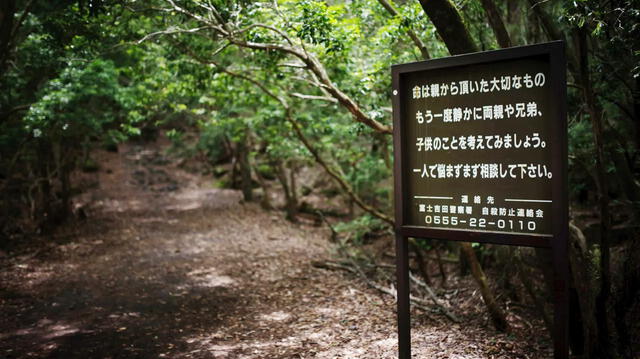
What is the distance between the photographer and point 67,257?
10.9m

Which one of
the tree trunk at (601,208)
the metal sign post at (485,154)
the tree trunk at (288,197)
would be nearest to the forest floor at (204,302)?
the tree trunk at (601,208)

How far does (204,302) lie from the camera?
7.96 meters

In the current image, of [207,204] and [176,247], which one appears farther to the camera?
[207,204]

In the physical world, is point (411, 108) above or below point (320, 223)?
above

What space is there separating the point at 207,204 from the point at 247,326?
12.4m

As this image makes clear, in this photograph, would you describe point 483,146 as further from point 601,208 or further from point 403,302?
point 601,208

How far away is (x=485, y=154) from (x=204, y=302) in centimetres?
630

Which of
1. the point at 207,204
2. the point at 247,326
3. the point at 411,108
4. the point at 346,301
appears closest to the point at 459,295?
the point at 346,301

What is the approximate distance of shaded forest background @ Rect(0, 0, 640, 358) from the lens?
450 cm

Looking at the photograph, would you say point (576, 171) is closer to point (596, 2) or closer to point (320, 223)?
point (596, 2)

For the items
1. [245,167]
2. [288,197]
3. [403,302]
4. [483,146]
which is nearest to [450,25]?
[483,146]

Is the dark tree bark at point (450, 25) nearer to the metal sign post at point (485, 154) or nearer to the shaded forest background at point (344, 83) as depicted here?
the shaded forest background at point (344, 83)

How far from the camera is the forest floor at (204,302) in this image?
5.68m

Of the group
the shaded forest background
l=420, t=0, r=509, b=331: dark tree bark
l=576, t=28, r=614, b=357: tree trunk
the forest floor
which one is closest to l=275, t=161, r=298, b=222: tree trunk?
the forest floor
